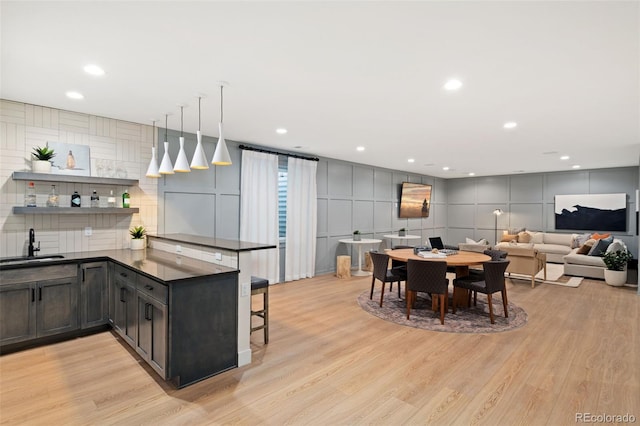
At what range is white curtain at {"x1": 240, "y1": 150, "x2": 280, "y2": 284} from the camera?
18.7 ft

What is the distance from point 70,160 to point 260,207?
9.11ft

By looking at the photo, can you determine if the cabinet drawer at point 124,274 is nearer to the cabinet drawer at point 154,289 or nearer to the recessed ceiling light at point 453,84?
the cabinet drawer at point 154,289

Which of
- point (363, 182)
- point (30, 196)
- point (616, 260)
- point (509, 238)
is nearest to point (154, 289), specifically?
point (30, 196)

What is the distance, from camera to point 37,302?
10.9ft

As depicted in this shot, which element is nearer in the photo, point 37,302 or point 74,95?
point 37,302

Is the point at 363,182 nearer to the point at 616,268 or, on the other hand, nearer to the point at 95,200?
the point at 616,268

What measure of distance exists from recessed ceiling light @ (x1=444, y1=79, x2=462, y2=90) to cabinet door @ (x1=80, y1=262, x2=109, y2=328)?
4041 millimetres

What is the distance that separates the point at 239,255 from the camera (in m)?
3.02

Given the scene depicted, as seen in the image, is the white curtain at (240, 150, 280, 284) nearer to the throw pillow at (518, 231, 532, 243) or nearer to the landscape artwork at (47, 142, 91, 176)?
the landscape artwork at (47, 142, 91, 176)

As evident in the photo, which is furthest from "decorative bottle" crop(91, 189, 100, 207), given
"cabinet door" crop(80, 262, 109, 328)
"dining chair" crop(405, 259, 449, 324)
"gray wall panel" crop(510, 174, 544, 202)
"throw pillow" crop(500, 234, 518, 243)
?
"gray wall panel" crop(510, 174, 544, 202)

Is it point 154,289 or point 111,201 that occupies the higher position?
point 111,201

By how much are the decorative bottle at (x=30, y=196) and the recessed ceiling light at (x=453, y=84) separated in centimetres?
449

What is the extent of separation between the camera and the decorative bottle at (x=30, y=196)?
12.1ft

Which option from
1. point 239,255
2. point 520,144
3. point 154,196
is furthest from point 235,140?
point 520,144
